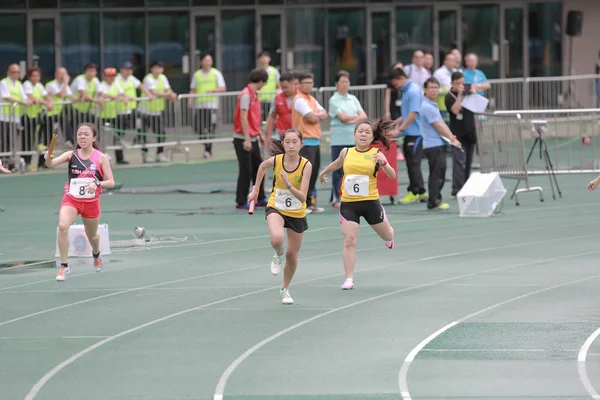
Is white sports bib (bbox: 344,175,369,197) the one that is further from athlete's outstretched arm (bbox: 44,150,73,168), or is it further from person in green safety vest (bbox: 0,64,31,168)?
person in green safety vest (bbox: 0,64,31,168)

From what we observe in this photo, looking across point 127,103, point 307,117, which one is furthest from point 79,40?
point 307,117

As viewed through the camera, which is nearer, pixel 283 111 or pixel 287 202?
pixel 287 202

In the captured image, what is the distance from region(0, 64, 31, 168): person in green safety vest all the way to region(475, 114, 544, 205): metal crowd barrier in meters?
8.85

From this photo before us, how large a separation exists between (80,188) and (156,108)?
13.8m

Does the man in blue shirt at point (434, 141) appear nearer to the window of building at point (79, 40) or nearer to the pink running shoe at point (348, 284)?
the pink running shoe at point (348, 284)

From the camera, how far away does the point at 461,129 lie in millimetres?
21297

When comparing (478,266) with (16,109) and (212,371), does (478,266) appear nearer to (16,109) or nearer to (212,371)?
(212,371)

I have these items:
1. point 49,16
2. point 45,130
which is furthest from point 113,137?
point 49,16

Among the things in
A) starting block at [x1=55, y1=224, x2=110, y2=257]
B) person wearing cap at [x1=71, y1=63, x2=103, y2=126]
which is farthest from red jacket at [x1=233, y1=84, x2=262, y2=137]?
person wearing cap at [x1=71, y1=63, x2=103, y2=126]

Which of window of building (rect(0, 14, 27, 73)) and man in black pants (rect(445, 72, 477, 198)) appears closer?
man in black pants (rect(445, 72, 477, 198))

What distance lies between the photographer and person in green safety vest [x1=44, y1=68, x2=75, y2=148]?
2620 centimetres

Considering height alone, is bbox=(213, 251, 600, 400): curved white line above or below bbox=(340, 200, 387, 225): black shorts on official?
below

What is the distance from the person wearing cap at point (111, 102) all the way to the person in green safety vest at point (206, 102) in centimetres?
151

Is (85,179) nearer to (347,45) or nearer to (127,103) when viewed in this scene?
(127,103)
